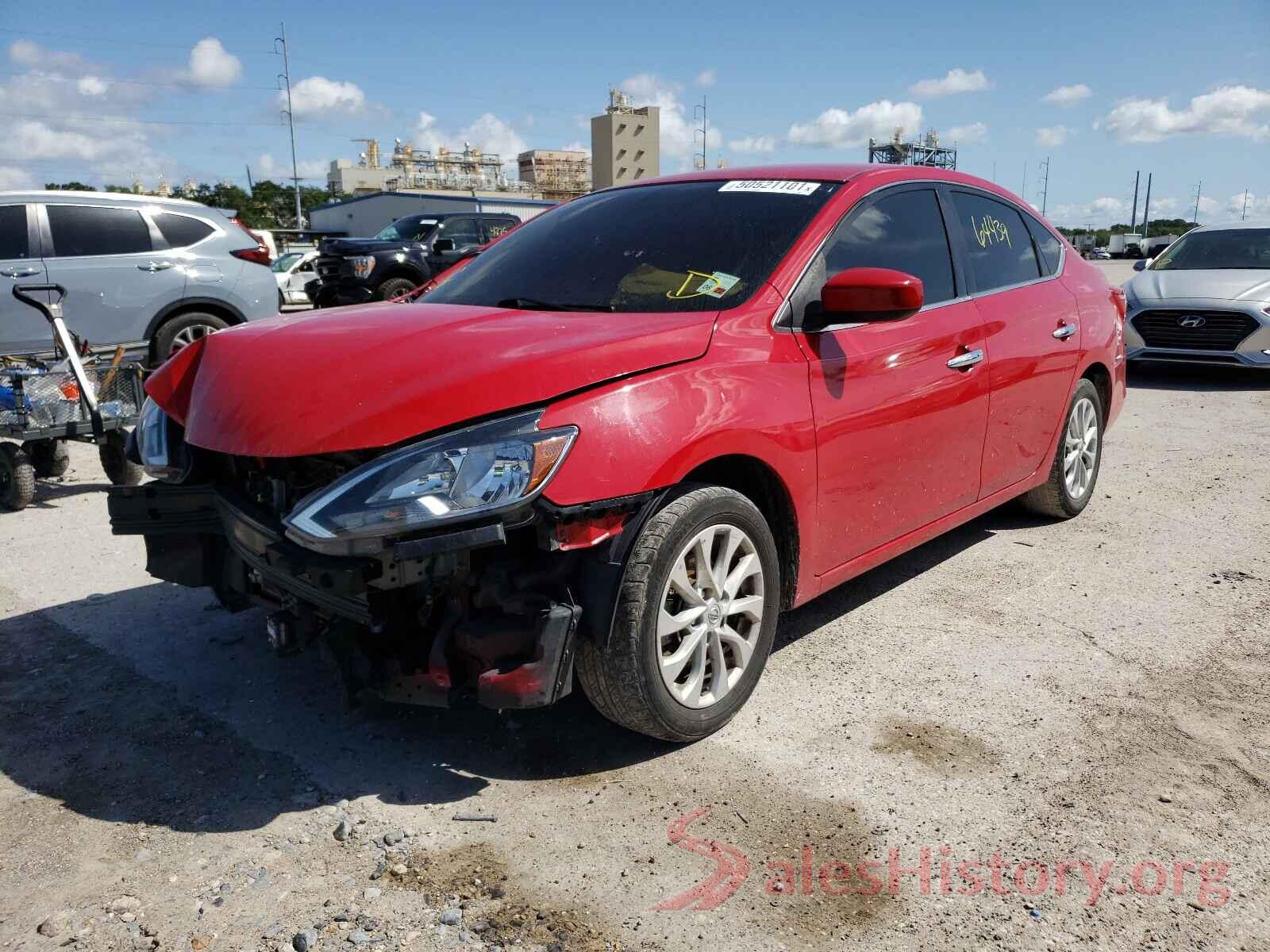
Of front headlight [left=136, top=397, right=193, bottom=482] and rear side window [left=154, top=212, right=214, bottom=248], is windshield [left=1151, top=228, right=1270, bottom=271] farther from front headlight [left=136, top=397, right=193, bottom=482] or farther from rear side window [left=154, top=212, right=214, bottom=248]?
front headlight [left=136, top=397, right=193, bottom=482]

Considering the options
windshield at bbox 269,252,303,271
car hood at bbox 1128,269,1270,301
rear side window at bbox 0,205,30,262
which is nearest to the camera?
rear side window at bbox 0,205,30,262

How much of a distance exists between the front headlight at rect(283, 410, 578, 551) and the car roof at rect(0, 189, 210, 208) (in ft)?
24.1

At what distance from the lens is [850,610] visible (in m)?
4.20

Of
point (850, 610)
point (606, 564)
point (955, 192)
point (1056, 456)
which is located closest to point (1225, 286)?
point (1056, 456)

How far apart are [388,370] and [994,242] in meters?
3.00

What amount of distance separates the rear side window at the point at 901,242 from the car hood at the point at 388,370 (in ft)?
2.47

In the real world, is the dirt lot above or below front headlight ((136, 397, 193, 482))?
below

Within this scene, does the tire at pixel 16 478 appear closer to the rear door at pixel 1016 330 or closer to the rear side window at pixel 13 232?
the rear side window at pixel 13 232

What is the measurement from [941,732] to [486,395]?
1.79 meters

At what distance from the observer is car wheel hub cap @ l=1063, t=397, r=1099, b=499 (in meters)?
5.16

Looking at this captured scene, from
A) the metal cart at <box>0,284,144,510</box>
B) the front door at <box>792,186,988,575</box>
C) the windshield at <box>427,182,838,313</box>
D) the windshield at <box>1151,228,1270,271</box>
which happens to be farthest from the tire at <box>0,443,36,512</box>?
the windshield at <box>1151,228,1270,271</box>

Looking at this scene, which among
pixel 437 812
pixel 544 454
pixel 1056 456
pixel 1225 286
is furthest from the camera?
pixel 1225 286

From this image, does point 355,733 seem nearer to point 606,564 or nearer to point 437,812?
point 437,812

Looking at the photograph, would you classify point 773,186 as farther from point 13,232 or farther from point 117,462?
point 13,232
